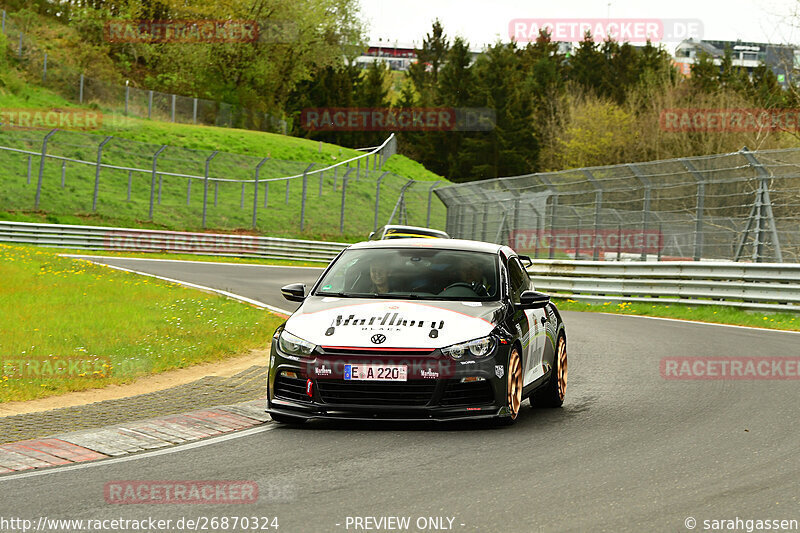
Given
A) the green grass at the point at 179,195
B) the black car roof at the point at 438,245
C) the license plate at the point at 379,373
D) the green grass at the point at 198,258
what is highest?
the black car roof at the point at 438,245

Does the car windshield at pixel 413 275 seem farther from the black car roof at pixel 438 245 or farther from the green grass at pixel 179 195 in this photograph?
the green grass at pixel 179 195

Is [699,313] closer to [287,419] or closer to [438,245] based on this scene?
[438,245]

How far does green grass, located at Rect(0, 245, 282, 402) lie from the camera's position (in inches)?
417

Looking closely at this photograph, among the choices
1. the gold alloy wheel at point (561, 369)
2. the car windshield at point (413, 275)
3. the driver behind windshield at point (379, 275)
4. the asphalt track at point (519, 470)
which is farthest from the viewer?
the gold alloy wheel at point (561, 369)

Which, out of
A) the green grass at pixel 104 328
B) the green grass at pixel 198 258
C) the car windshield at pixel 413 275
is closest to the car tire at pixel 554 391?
the car windshield at pixel 413 275

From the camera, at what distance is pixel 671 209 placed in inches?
926

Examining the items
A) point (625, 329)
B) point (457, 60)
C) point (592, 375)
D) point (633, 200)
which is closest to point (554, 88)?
point (457, 60)

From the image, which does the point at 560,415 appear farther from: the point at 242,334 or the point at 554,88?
the point at 554,88

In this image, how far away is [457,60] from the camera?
9600 centimetres

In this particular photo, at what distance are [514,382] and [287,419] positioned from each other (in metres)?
1.74

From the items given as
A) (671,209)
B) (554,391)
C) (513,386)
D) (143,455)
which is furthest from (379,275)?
(671,209)

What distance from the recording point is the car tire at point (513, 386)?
7.87m

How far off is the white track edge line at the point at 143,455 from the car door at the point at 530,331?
205 cm

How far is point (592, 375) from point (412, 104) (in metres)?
87.7
